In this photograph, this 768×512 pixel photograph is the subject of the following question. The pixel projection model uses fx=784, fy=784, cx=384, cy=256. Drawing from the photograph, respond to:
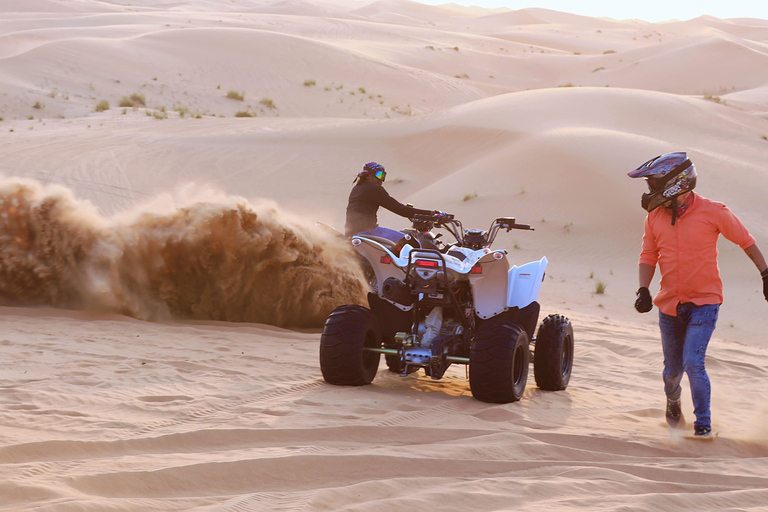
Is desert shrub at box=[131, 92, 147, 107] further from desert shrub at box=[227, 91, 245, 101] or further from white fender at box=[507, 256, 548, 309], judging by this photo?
white fender at box=[507, 256, 548, 309]

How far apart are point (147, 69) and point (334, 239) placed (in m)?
32.8

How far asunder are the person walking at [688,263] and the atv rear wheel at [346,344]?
1.97 metres

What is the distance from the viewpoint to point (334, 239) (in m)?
9.12

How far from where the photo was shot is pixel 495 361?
5523mm

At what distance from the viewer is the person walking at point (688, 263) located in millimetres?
5156

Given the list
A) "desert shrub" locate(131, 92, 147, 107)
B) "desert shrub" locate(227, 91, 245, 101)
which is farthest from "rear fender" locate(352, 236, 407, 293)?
"desert shrub" locate(227, 91, 245, 101)

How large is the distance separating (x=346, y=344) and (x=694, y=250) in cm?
252

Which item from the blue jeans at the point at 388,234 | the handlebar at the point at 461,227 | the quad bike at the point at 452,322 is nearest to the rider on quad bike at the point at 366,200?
the blue jeans at the point at 388,234

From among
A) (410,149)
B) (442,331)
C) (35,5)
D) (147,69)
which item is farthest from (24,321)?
(35,5)

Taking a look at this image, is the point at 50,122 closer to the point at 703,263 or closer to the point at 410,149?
the point at 410,149

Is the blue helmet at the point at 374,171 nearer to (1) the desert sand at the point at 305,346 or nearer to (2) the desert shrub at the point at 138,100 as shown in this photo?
(1) the desert sand at the point at 305,346

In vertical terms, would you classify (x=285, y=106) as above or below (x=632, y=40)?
below

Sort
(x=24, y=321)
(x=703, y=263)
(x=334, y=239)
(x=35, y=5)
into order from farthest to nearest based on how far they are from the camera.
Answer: (x=35, y=5) → (x=334, y=239) → (x=24, y=321) → (x=703, y=263)

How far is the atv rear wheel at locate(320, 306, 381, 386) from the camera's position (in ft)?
19.1
